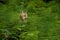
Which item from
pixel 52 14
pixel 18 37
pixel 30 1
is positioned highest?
pixel 30 1

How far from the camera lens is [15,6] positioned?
7.42 meters

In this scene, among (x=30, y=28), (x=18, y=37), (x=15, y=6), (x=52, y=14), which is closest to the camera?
(x=18, y=37)

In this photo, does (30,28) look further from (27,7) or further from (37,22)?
(27,7)

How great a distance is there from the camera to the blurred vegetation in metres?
5.79

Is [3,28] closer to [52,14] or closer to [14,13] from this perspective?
[14,13]

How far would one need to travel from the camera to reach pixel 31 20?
6.57 m

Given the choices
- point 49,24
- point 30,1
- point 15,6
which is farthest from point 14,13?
point 49,24

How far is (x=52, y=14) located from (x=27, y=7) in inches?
40.2

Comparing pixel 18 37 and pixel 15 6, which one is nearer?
pixel 18 37

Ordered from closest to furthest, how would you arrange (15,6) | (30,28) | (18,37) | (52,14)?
(18,37), (30,28), (52,14), (15,6)

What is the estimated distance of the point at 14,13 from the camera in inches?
277

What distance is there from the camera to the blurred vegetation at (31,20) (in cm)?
579

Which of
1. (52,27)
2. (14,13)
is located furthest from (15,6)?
(52,27)

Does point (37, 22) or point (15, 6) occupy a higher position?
point (15, 6)
